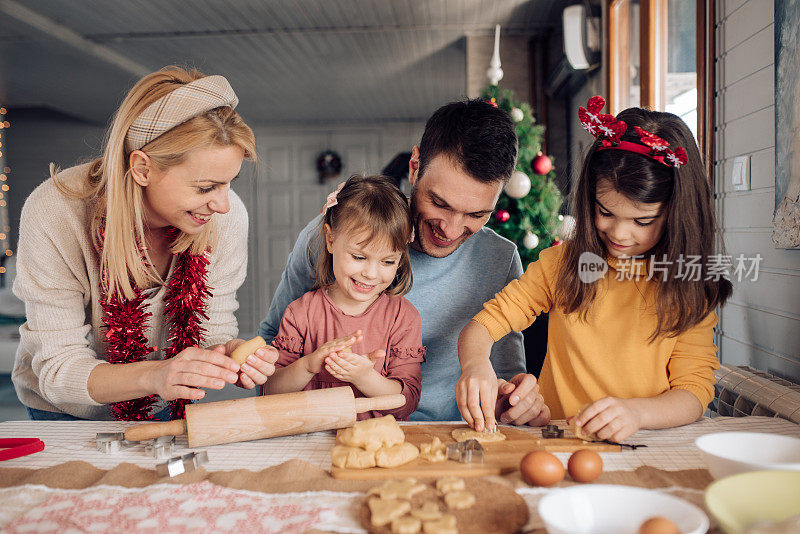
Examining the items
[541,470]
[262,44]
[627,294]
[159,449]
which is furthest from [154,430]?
[262,44]

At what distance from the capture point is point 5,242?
716 cm

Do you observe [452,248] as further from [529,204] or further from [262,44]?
[262,44]

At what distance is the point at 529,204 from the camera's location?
140 inches

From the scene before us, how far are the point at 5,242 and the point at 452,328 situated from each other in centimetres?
734

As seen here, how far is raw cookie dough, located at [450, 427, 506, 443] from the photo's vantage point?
112cm

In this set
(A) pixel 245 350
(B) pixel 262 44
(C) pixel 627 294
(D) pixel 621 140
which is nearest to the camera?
(A) pixel 245 350

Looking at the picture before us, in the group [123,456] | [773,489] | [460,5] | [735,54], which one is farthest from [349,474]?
[460,5]

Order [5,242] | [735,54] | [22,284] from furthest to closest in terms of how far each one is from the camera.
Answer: [5,242] → [735,54] → [22,284]

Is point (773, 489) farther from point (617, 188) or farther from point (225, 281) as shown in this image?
point (225, 281)

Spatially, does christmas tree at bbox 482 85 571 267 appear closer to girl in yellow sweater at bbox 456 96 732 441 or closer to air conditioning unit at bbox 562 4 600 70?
air conditioning unit at bbox 562 4 600 70

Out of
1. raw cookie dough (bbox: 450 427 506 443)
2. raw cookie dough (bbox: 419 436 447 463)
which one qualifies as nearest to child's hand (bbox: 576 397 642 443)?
raw cookie dough (bbox: 450 427 506 443)

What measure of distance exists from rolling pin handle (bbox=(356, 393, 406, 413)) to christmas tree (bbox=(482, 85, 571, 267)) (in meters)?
2.38

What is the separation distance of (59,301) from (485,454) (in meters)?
1.09

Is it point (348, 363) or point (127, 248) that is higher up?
point (127, 248)
